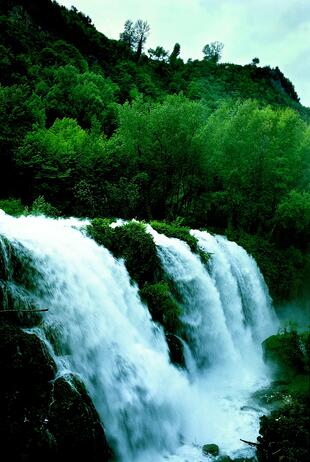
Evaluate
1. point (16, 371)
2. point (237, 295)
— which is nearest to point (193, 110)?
point (237, 295)

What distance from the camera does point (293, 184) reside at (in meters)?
24.4

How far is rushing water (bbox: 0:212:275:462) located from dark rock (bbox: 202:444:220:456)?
0.13 m

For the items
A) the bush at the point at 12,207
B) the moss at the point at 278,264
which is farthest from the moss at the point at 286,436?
the moss at the point at 278,264

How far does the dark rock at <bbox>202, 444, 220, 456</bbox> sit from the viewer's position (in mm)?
8117

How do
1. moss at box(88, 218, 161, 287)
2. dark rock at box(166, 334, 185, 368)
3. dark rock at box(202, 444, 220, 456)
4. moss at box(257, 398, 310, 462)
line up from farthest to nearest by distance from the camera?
1. moss at box(88, 218, 161, 287)
2. dark rock at box(166, 334, 185, 368)
3. dark rock at box(202, 444, 220, 456)
4. moss at box(257, 398, 310, 462)

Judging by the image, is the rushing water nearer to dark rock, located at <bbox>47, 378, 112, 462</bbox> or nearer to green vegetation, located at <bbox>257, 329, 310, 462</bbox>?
dark rock, located at <bbox>47, 378, 112, 462</bbox>

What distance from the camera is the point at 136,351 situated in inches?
352

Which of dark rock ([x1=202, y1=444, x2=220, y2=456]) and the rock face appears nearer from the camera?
the rock face

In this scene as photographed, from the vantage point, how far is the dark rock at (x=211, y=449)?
8.12 m

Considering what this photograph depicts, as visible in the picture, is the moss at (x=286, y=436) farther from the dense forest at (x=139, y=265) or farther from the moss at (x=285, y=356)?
the moss at (x=285, y=356)

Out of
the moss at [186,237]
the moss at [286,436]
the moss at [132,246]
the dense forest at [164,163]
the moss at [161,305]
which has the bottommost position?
the moss at [286,436]

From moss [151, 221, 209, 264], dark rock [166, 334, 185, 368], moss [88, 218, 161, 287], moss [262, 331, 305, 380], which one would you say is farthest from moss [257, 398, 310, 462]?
moss [151, 221, 209, 264]

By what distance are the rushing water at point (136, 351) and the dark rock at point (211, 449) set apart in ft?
0.41

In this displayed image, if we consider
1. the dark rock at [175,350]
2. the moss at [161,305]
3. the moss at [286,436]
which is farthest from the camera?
the moss at [161,305]
